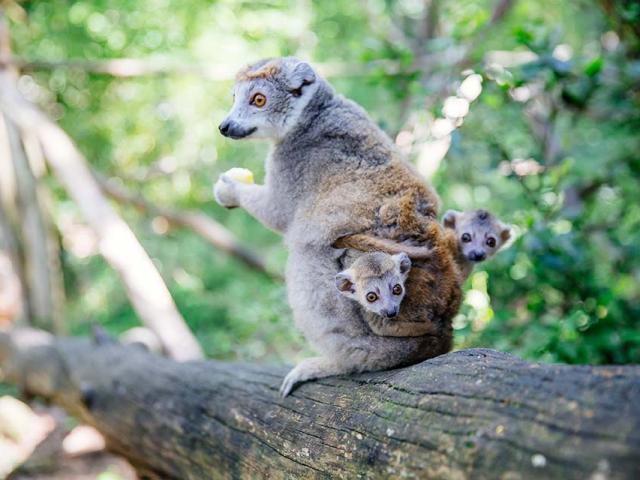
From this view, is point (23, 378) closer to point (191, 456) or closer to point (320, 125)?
point (191, 456)

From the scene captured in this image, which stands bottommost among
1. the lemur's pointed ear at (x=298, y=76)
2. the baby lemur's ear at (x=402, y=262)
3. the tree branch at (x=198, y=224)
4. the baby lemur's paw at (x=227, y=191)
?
the tree branch at (x=198, y=224)

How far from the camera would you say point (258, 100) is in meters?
3.57

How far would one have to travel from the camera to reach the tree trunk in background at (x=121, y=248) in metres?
6.32

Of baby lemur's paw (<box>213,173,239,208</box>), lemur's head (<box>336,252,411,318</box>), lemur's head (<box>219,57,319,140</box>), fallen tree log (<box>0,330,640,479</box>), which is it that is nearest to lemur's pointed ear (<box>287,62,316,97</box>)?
lemur's head (<box>219,57,319,140</box>)

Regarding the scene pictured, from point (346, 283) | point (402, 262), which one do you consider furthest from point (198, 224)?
point (402, 262)

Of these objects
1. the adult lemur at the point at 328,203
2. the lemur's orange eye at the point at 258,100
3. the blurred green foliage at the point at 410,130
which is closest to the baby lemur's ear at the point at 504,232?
the blurred green foliage at the point at 410,130

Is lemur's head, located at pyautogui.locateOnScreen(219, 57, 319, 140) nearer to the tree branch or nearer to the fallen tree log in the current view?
the fallen tree log

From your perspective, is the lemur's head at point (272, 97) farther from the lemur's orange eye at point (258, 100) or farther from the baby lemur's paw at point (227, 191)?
the baby lemur's paw at point (227, 191)

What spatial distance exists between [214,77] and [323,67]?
4.12ft

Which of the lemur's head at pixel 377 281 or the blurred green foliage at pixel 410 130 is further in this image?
the blurred green foliage at pixel 410 130

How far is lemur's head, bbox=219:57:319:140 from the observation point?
3553 millimetres

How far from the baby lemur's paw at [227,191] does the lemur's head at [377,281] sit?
41.8 inches

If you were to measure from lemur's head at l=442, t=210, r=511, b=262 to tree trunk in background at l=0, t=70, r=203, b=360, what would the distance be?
10.4 feet

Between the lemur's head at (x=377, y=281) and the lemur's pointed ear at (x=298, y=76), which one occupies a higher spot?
the lemur's pointed ear at (x=298, y=76)
